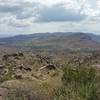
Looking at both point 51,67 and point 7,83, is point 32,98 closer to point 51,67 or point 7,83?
point 7,83

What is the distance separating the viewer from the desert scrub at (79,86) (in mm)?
13416

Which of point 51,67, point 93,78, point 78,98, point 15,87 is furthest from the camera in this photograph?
point 51,67

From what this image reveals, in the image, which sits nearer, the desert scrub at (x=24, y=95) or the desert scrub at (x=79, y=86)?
the desert scrub at (x=24, y=95)

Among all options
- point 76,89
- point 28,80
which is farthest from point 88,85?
point 28,80

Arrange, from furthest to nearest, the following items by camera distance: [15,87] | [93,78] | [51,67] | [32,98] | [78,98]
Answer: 1. [51,67]
2. [93,78]
3. [15,87]
4. [78,98]
5. [32,98]

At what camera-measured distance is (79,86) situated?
48.6 ft

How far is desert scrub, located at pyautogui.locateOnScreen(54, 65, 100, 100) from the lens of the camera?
13416 millimetres

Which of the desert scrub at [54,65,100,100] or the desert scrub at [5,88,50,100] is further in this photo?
Answer: the desert scrub at [54,65,100,100]

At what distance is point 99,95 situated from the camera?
13.8 metres

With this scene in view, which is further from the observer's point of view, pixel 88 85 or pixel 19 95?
pixel 88 85

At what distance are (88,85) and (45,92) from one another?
230 cm

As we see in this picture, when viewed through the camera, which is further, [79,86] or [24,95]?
[79,86]

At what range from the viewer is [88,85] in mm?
14789

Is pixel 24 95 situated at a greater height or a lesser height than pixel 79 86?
greater
